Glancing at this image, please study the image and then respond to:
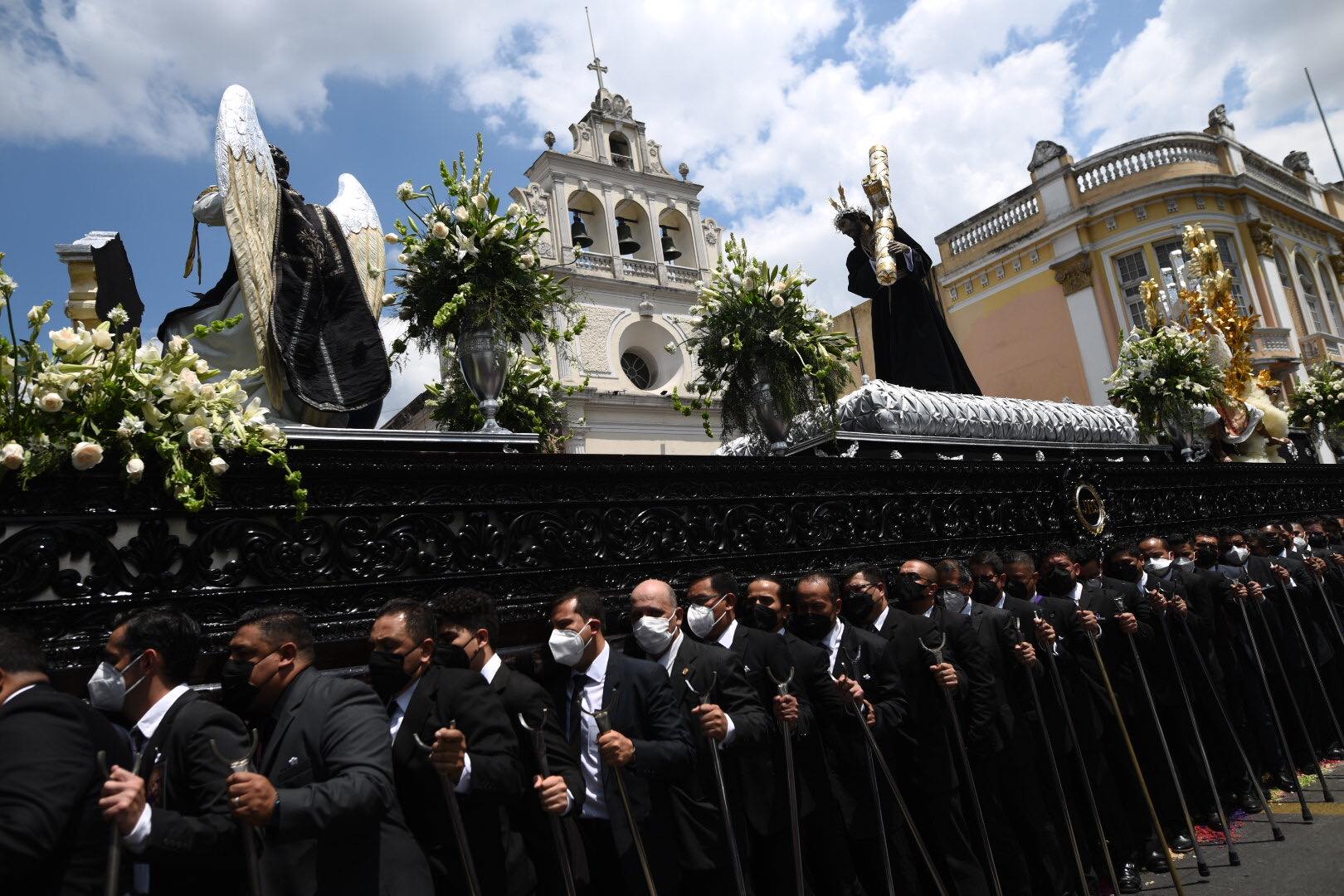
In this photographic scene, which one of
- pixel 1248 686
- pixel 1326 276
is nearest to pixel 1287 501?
pixel 1248 686

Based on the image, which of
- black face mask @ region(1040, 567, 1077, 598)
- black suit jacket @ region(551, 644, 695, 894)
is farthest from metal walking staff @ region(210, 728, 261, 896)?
black face mask @ region(1040, 567, 1077, 598)

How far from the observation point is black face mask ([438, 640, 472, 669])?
3.60 metres

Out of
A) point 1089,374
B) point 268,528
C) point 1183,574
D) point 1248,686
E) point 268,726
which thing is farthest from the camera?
point 1089,374

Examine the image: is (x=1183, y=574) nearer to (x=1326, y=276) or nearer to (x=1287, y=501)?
(x=1287, y=501)

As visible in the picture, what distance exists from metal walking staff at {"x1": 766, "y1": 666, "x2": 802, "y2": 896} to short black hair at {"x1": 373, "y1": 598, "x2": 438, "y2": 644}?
1.49 metres

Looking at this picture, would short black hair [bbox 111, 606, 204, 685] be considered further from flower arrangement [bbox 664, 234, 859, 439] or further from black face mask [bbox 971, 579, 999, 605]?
black face mask [bbox 971, 579, 999, 605]

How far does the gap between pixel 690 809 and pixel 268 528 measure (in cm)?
203

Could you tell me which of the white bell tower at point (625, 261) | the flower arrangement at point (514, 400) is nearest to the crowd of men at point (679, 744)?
the flower arrangement at point (514, 400)

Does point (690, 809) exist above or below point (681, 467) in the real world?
below

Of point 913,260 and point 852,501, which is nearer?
point 852,501

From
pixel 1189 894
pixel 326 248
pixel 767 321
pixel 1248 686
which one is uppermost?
pixel 326 248

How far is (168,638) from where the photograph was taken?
297 cm

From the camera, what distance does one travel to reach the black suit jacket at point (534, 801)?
3346 millimetres

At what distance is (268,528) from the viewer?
3713 mm
